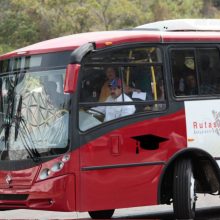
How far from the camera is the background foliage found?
43.7m

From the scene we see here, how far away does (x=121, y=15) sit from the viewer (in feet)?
150

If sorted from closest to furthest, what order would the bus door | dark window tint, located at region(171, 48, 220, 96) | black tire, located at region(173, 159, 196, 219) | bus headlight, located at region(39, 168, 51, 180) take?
bus headlight, located at region(39, 168, 51, 180) < the bus door < black tire, located at region(173, 159, 196, 219) < dark window tint, located at region(171, 48, 220, 96)

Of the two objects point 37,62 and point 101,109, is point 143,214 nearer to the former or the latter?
point 101,109

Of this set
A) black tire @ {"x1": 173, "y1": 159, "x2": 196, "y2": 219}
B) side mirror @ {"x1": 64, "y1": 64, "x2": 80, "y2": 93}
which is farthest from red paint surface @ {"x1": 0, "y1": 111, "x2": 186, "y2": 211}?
side mirror @ {"x1": 64, "y1": 64, "x2": 80, "y2": 93}

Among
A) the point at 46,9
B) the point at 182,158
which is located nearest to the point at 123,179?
the point at 182,158

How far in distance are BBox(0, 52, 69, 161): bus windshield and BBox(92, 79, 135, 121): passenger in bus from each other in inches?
22.4

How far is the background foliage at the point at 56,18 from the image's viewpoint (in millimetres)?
43656

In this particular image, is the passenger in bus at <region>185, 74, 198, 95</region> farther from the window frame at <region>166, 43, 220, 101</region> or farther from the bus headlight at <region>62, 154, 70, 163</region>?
the bus headlight at <region>62, 154, 70, 163</region>

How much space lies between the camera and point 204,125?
10547 mm

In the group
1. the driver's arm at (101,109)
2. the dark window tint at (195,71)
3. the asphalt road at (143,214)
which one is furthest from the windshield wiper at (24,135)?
the asphalt road at (143,214)

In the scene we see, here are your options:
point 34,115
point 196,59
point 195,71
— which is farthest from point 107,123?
point 196,59

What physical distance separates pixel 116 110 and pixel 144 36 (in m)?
1.17

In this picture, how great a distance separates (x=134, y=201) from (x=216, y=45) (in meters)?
2.85

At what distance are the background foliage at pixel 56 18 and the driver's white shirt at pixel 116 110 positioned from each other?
32697mm
